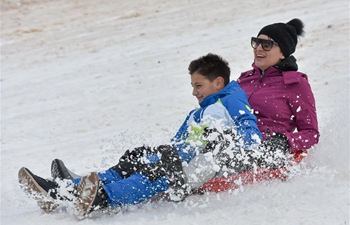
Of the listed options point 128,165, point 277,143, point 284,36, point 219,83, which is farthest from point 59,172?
point 284,36

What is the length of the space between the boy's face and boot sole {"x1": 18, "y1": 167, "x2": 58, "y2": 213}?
1.17 metres

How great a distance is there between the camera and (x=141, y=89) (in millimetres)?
6863

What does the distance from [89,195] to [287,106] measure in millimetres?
1544

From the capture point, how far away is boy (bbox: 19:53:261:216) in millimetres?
3135

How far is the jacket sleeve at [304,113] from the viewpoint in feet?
12.2

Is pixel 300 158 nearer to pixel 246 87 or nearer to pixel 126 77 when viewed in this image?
pixel 246 87

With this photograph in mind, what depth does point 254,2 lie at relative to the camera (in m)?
10.5

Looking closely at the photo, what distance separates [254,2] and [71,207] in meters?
8.01

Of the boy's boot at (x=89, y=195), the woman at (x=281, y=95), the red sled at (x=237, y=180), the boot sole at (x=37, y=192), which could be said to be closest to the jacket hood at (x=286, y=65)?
the woman at (x=281, y=95)

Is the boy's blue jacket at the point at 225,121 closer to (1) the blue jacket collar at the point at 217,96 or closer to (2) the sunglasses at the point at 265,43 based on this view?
(1) the blue jacket collar at the point at 217,96

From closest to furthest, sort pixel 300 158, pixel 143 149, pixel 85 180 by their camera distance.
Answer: pixel 85 180, pixel 143 149, pixel 300 158

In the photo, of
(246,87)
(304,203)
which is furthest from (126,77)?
(304,203)

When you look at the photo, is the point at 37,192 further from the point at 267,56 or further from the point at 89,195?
the point at 267,56

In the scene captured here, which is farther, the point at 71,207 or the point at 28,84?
the point at 28,84
